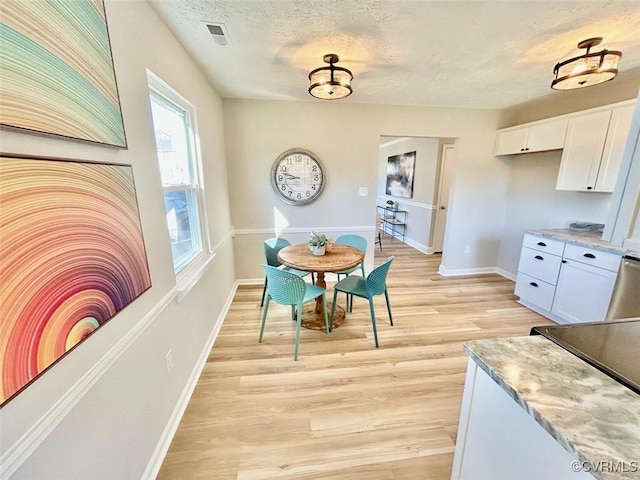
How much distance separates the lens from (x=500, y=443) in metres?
0.84

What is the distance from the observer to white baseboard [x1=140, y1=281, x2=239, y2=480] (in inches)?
50.3

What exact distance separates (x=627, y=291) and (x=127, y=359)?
134 inches

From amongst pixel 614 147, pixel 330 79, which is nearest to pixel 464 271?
pixel 614 147

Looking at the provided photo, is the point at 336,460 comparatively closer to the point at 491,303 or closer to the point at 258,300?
the point at 258,300

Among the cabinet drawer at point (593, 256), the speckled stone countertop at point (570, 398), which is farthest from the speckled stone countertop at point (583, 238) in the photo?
the speckled stone countertop at point (570, 398)

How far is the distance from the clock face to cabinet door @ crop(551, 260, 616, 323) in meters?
2.86

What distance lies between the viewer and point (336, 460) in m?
1.38

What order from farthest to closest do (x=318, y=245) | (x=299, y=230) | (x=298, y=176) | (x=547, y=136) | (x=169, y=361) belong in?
(x=299, y=230), (x=298, y=176), (x=547, y=136), (x=318, y=245), (x=169, y=361)

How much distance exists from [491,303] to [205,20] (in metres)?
3.93

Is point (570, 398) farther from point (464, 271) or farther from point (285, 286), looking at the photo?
point (464, 271)

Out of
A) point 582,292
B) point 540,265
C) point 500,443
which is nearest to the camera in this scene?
point 500,443

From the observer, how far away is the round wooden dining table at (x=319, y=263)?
2.25 m

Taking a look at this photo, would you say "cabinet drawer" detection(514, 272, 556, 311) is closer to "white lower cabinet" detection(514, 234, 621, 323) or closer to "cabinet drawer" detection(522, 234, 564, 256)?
"white lower cabinet" detection(514, 234, 621, 323)

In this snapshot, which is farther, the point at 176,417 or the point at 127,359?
the point at 176,417
